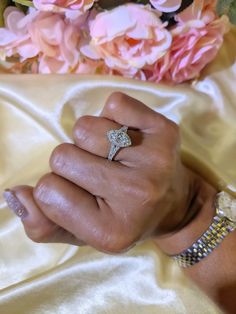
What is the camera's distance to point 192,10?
2.23ft

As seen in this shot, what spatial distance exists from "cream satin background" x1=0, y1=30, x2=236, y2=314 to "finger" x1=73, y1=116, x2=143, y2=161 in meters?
0.15

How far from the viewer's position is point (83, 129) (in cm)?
58

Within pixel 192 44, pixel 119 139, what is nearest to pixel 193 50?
pixel 192 44

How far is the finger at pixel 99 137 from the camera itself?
0.57m

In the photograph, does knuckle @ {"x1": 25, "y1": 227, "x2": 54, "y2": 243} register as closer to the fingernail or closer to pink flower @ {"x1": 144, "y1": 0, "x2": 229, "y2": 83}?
the fingernail

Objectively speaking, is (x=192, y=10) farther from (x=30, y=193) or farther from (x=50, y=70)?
(x=30, y=193)

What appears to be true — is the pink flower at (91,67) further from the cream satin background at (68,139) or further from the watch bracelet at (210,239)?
the watch bracelet at (210,239)

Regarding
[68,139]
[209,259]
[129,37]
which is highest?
[129,37]

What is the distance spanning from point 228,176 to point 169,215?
0.46 feet

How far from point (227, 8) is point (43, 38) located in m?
0.25

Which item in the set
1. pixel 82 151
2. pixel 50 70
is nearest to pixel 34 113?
pixel 50 70

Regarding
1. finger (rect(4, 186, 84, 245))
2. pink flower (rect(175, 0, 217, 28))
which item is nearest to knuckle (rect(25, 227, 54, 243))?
finger (rect(4, 186, 84, 245))

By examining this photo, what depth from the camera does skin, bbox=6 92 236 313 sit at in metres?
0.53

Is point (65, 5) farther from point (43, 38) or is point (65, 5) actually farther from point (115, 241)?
point (115, 241)
